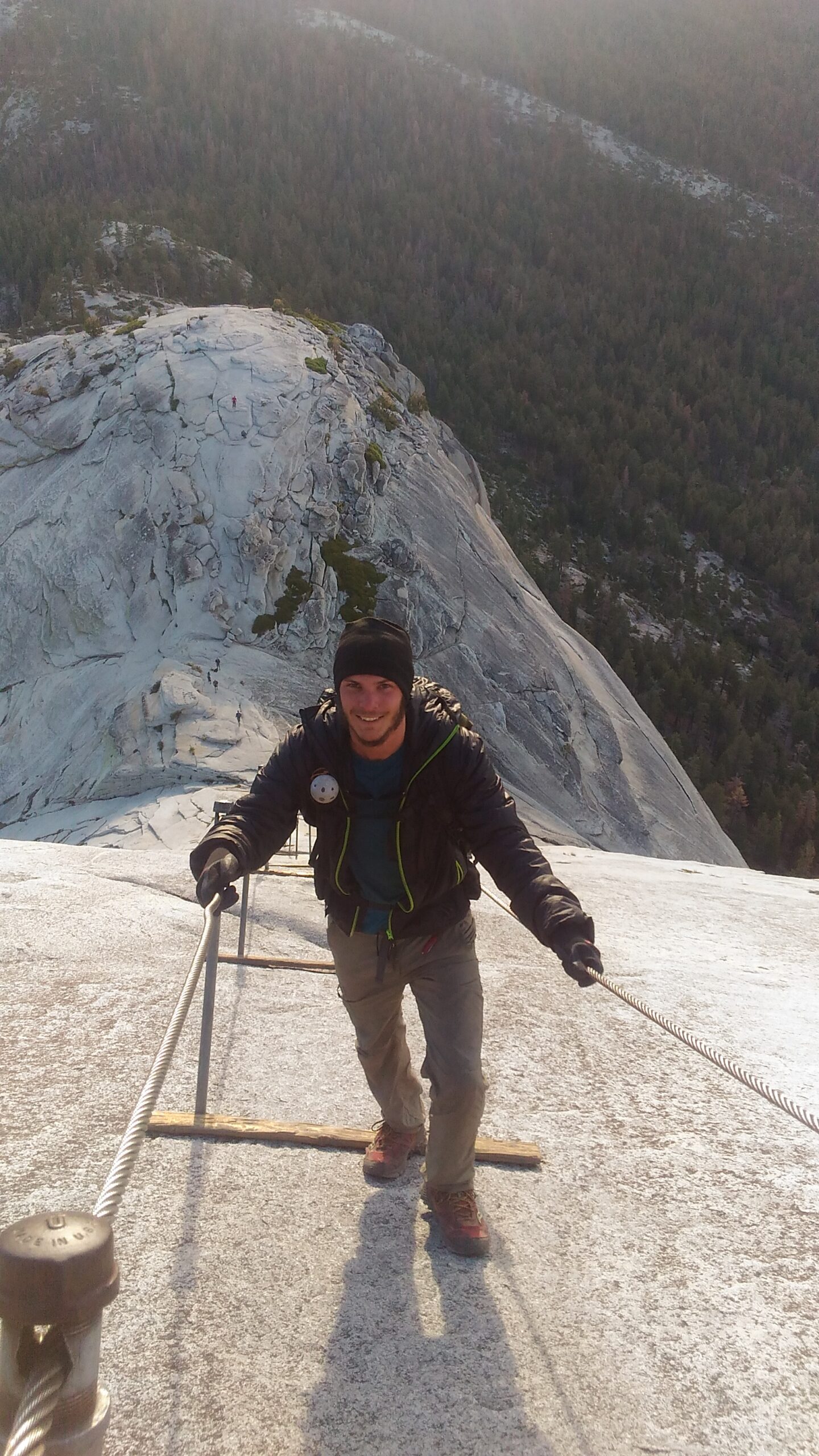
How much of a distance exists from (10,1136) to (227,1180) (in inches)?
32.9

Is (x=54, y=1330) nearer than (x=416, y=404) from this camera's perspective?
Yes

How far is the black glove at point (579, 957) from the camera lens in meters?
2.83

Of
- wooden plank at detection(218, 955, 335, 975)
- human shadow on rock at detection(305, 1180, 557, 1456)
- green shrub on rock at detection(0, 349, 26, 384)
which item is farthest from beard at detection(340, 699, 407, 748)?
green shrub on rock at detection(0, 349, 26, 384)

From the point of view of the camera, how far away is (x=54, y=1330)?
5.55 ft

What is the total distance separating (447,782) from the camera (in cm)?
318

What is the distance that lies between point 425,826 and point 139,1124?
126 centimetres

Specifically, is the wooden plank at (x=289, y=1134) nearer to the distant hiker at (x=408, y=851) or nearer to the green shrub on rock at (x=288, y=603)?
the distant hiker at (x=408, y=851)

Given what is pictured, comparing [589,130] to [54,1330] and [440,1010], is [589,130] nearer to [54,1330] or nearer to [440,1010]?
[440,1010]

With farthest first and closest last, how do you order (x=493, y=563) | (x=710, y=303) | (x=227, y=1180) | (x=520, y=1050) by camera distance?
(x=710, y=303), (x=493, y=563), (x=520, y=1050), (x=227, y=1180)

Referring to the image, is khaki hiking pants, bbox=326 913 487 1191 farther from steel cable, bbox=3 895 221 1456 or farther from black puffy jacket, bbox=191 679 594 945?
steel cable, bbox=3 895 221 1456

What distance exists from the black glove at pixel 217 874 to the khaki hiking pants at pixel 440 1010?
1.42ft

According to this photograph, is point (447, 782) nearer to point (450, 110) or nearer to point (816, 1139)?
point (816, 1139)

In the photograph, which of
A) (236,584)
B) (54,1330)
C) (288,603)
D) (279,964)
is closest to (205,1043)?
(279,964)

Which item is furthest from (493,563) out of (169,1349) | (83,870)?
(169,1349)
